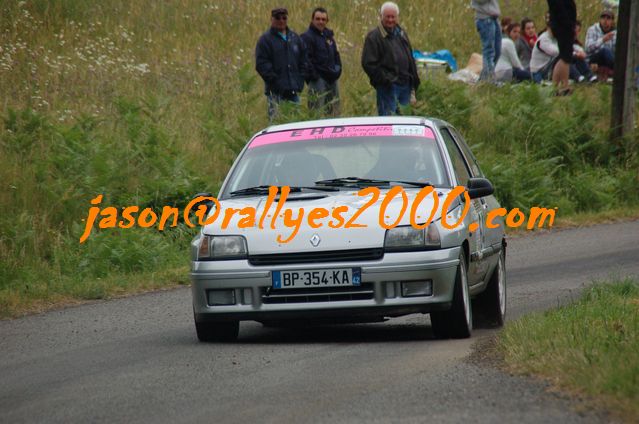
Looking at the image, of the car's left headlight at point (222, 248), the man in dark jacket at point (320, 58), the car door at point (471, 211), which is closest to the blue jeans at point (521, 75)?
the man in dark jacket at point (320, 58)

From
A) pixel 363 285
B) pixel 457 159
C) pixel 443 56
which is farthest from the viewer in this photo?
pixel 443 56

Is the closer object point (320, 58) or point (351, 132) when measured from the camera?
point (351, 132)

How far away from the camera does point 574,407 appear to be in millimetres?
6426

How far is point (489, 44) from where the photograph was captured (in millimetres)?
26703

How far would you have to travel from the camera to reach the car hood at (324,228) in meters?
9.20

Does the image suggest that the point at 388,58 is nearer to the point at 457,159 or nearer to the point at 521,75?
the point at 521,75

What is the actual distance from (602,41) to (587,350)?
21.5 m

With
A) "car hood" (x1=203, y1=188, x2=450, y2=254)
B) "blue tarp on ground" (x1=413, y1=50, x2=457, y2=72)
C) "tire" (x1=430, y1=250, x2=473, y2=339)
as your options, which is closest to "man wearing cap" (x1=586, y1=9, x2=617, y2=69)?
"blue tarp on ground" (x1=413, y1=50, x2=457, y2=72)

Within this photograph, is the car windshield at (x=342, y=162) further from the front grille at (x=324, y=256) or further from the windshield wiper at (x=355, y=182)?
the front grille at (x=324, y=256)

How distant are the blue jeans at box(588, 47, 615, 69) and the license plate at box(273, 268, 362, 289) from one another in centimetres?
2029

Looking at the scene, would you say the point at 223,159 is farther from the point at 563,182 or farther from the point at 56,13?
the point at 56,13

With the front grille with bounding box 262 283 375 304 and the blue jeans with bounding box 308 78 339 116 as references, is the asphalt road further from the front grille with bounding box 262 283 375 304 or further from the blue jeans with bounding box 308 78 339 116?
the blue jeans with bounding box 308 78 339 116

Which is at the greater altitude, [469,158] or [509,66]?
[469,158]

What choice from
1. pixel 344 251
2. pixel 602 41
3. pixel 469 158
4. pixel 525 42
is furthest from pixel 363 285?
pixel 602 41
